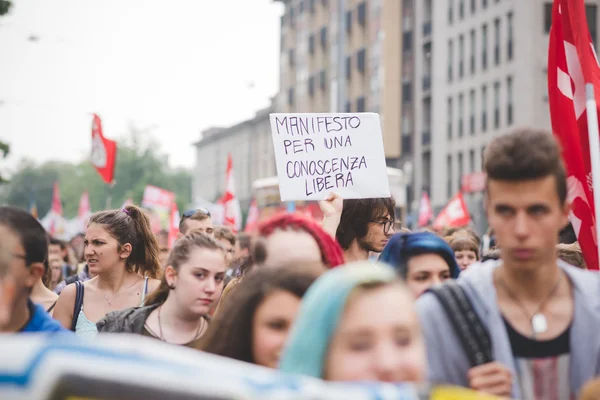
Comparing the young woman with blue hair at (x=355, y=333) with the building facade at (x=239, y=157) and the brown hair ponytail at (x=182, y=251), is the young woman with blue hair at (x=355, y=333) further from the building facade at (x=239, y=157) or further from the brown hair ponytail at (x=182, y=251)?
the building facade at (x=239, y=157)

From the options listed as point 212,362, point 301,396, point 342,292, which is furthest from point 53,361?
point 342,292

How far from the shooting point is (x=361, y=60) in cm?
7219

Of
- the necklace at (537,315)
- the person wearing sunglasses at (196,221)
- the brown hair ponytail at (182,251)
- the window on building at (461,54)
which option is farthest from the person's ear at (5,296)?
the window on building at (461,54)

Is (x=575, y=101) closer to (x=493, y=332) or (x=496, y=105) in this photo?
(x=493, y=332)

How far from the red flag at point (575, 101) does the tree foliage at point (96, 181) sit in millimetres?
103400

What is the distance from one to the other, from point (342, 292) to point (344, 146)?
4557 mm

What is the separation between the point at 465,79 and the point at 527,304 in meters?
57.9

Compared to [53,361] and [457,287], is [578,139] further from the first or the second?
[53,361]

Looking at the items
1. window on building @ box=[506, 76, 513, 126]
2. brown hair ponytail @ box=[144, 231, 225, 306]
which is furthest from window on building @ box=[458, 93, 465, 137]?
brown hair ponytail @ box=[144, 231, 225, 306]

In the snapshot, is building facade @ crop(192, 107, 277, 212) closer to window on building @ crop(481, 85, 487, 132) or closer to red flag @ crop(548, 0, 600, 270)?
window on building @ crop(481, 85, 487, 132)

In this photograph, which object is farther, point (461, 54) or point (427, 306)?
point (461, 54)

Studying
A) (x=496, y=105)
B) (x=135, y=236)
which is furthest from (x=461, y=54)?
(x=135, y=236)

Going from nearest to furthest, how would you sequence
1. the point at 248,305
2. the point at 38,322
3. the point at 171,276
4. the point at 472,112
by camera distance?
the point at 248,305 < the point at 38,322 < the point at 171,276 < the point at 472,112

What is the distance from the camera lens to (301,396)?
197cm
